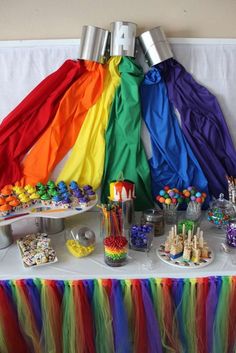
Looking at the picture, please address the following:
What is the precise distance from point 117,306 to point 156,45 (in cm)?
103

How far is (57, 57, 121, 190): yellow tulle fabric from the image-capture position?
1414 millimetres

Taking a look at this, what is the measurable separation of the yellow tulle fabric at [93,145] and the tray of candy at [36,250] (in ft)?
1.04

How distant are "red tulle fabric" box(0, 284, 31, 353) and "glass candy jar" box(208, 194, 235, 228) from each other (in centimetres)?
85

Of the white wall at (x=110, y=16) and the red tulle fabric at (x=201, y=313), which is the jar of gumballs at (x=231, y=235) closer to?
the red tulle fabric at (x=201, y=313)

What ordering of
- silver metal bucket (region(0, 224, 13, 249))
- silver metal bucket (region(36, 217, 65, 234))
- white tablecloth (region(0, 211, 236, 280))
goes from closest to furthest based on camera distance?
white tablecloth (region(0, 211, 236, 280)) < silver metal bucket (region(0, 224, 13, 249)) < silver metal bucket (region(36, 217, 65, 234))

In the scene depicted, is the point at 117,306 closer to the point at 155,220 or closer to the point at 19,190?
the point at 155,220

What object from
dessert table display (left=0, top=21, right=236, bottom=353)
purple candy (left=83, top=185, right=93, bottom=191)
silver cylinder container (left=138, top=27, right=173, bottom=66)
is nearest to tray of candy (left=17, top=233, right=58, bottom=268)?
dessert table display (left=0, top=21, right=236, bottom=353)

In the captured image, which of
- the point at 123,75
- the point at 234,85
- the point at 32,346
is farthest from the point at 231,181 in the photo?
the point at 32,346

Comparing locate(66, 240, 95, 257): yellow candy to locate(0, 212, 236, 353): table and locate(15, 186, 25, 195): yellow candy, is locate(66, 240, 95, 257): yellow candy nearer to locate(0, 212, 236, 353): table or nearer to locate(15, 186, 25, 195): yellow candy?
locate(0, 212, 236, 353): table

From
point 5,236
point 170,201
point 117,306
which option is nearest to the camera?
point 117,306

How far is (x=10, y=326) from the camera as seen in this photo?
1.16 metres

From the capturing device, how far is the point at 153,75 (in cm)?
138

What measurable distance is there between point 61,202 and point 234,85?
0.92 metres

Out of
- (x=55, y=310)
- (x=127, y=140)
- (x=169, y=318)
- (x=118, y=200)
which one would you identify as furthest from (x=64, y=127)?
(x=169, y=318)
